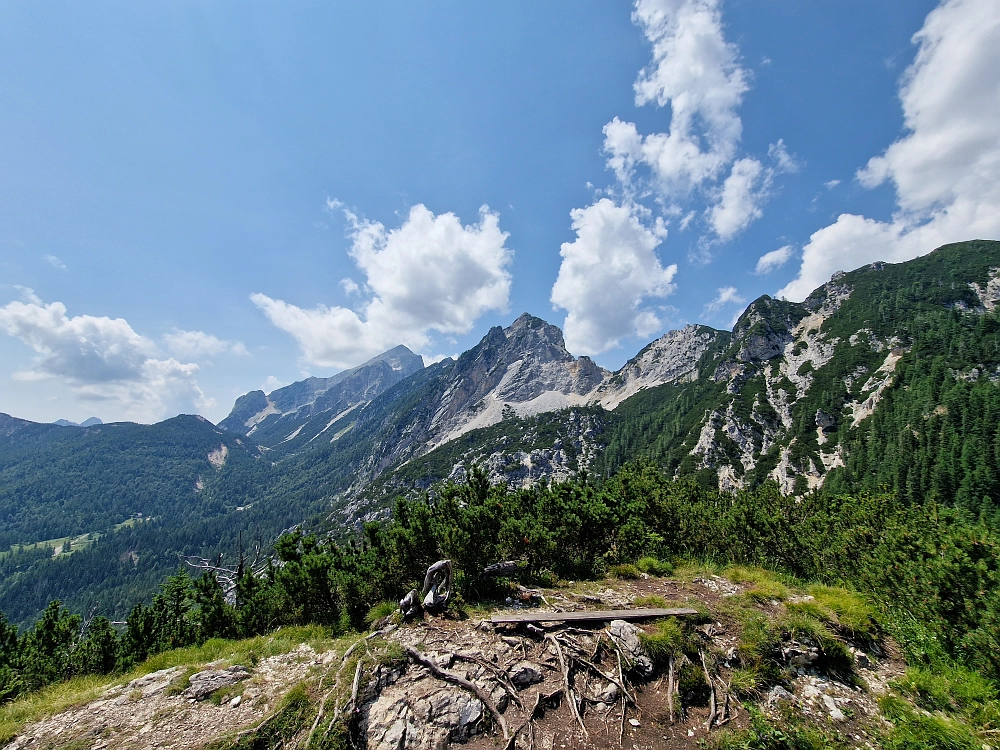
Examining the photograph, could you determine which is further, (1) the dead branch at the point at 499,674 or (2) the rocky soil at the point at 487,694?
(1) the dead branch at the point at 499,674

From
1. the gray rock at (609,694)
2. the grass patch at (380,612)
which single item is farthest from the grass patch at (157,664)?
the gray rock at (609,694)

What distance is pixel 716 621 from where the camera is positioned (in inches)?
472

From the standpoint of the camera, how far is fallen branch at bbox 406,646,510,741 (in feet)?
27.9

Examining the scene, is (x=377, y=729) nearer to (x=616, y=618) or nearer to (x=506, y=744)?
(x=506, y=744)

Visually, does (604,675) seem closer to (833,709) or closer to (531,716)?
(531,716)

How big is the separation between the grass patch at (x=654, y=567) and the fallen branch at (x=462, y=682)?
11.6 metres

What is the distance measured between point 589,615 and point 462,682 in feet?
14.0

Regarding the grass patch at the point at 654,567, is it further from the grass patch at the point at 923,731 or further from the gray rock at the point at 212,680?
the gray rock at the point at 212,680

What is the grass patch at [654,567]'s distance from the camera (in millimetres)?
17625

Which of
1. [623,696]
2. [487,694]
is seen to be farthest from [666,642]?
[487,694]

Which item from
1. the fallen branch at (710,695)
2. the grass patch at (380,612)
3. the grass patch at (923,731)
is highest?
the grass patch at (380,612)

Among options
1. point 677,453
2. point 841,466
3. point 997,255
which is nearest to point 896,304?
point 997,255

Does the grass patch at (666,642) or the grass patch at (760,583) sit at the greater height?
the grass patch at (666,642)

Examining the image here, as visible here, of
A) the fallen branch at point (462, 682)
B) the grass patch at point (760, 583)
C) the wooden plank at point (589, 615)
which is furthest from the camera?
the grass patch at point (760, 583)
